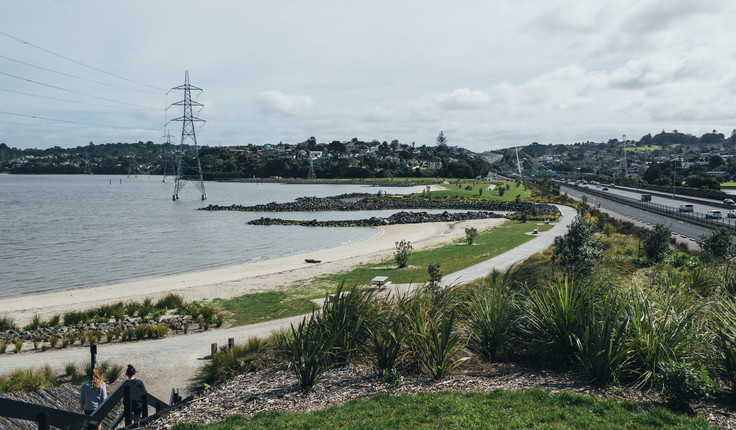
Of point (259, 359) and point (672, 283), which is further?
point (672, 283)

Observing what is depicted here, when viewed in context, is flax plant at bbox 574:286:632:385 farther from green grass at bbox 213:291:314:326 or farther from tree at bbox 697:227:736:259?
tree at bbox 697:227:736:259

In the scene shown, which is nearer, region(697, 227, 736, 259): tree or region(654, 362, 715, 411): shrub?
region(654, 362, 715, 411): shrub

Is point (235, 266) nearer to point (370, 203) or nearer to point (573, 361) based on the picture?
point (573, 361)

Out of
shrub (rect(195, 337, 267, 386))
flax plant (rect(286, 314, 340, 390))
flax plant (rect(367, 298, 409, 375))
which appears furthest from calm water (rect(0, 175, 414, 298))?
flax plant (rect(367, 298, 409, 375))

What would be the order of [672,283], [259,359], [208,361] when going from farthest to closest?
[208,361] → [672,283] → [259,359]

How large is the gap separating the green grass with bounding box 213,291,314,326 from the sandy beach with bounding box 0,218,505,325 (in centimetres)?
152

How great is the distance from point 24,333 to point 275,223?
45.9 m

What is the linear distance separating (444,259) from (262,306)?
46.9 ft

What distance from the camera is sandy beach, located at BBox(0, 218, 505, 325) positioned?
73.8 feet

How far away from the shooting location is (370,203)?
88.2m

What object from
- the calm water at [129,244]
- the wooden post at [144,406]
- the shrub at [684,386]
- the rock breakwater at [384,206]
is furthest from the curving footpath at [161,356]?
the rock breakwater at [384,206]

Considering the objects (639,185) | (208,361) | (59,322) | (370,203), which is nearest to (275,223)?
(370,203)

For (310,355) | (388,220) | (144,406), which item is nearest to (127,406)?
(144,406)

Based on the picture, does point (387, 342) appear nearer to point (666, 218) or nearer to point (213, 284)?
point (213, 284)
